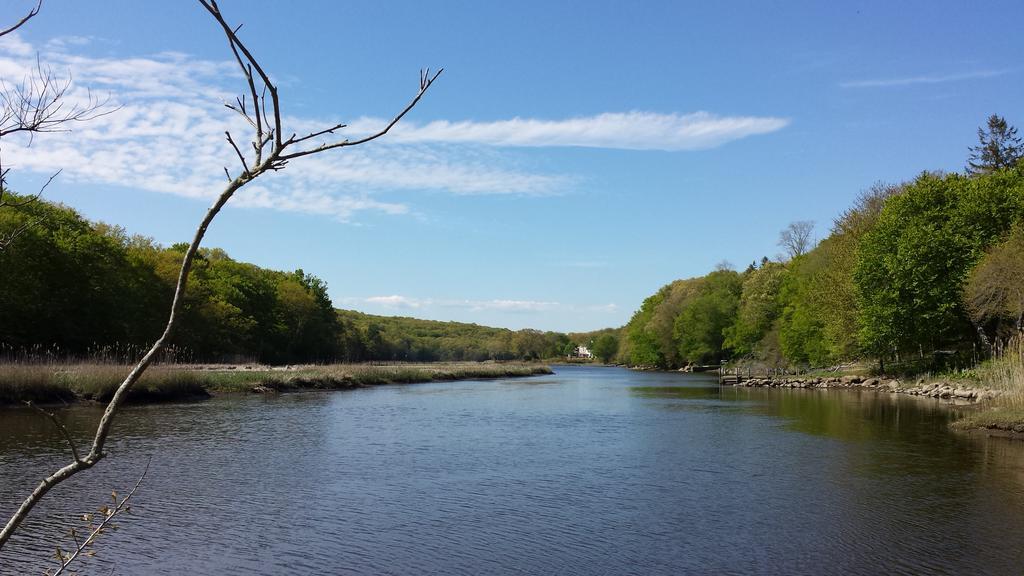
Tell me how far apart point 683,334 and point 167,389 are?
73273 millimetres

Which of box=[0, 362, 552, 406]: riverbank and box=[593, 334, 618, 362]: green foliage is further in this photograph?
box=[593, 334, 618, 362]: green foliage

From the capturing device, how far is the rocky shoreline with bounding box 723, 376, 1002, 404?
31.6m

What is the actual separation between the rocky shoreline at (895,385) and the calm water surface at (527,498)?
31.0 feet

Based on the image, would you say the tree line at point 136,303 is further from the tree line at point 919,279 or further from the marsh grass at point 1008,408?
the tree line at point 919,279

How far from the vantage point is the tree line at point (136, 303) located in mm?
36438

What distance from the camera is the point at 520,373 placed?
79875 millimetres

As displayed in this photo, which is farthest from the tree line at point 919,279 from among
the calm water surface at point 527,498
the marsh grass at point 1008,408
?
the calm water surface at point 527,498

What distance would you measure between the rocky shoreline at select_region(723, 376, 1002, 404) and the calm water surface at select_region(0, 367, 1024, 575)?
31.0 feet

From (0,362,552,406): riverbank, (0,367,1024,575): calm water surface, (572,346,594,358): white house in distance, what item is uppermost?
(572,346,594,358): white house in distance

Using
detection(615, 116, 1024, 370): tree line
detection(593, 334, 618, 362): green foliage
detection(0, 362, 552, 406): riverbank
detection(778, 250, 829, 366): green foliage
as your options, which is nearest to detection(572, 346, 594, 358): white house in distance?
detection(593, 334, 618, 362): green foliage

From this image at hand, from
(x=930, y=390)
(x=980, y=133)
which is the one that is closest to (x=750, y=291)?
(x=980, y=133)

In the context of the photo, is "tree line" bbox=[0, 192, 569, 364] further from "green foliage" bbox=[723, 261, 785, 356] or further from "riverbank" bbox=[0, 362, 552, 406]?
"green foliage" bbox=[723, 261, 785, 356]

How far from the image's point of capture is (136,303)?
48531 millimetres

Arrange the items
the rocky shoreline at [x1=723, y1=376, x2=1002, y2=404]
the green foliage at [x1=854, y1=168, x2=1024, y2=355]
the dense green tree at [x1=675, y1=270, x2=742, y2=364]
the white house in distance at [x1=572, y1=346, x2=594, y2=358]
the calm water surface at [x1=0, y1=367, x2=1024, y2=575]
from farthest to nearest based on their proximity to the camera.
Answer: the white house in distance at [x1=572, y1=346, x2=594, y2=358], the dense green tree at [x1=675, y1=270, x2=742, y2=364], the green foliage at [x1=854, y1=168, x2=1024, y2=355], the rocky shoreline at [x1=723, y1=376, x2=1002, y2=404], the calm water surface at [x1=0, y1=367, x2=1024, y2=575]
